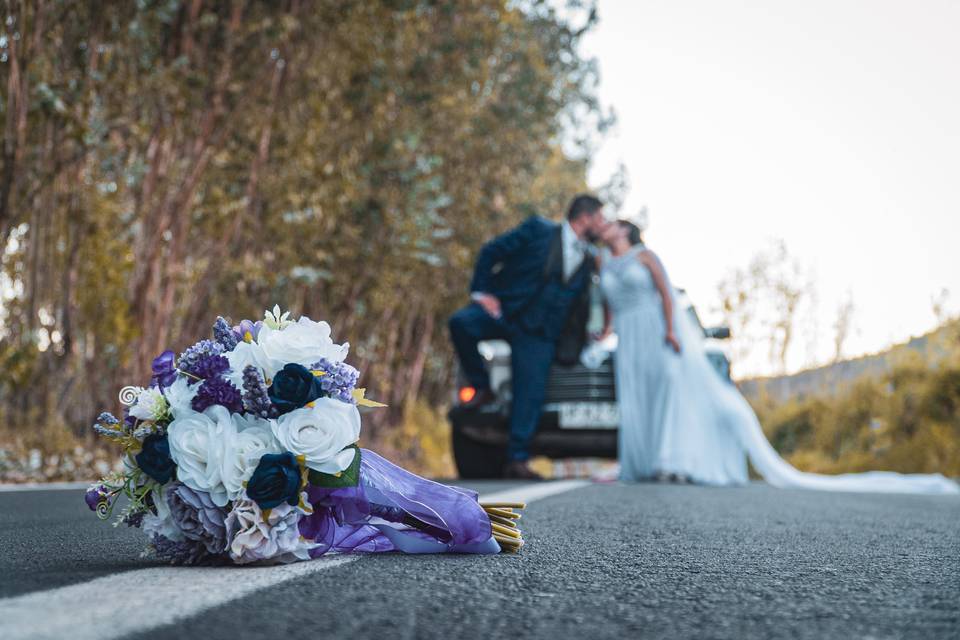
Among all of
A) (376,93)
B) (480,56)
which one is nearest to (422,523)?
(376,93)

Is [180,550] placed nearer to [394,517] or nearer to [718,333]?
[394,517]

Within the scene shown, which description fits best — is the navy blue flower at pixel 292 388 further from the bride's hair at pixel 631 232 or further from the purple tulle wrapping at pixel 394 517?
the bride's hair at pixel 631 232

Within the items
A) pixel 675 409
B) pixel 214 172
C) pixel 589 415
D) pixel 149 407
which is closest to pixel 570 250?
pixel 589 415

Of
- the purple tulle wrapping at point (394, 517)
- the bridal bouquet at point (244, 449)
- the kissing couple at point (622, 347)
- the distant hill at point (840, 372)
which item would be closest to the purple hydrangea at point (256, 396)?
the bridal bouquet at point (244, 449)

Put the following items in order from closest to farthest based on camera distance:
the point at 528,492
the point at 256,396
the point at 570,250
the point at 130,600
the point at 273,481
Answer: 1. the point at 130,600
2. the point at 273,481
3. the point at 256,396
4. the point at 528,492
5. the point at 570,250

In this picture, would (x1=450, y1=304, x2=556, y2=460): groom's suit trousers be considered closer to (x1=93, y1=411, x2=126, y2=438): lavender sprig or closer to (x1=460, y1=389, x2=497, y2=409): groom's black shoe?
(x1=460, y1=389, x2=497, y2=409): groom's black shoe

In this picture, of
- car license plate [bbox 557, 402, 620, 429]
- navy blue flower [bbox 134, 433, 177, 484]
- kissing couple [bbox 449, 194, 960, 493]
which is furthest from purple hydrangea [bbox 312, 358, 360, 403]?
car license plate [bbox 557, 402, 620, 429]

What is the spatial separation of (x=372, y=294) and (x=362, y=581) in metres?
9.47

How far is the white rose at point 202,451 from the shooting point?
10.0 ft

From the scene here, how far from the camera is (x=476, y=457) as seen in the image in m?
10.3

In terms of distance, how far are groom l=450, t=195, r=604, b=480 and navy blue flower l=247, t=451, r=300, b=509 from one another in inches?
262

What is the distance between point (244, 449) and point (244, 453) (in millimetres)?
12

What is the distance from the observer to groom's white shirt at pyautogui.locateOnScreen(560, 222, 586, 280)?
10203 mm

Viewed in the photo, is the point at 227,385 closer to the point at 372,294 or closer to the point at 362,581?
the point at 362,581
